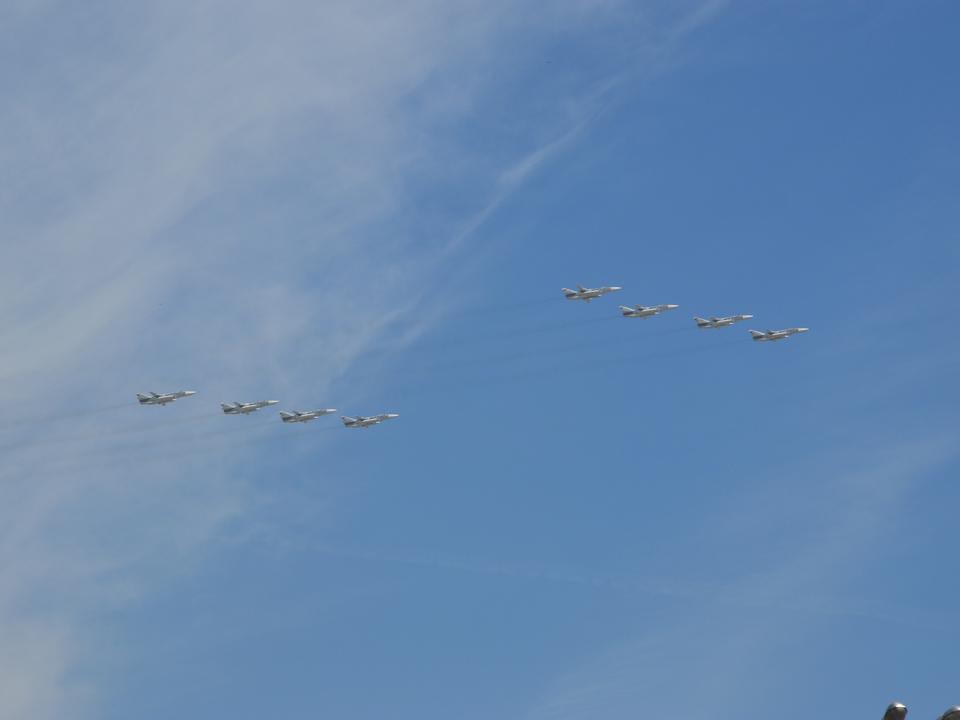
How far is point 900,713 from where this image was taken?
96625 millimetres
